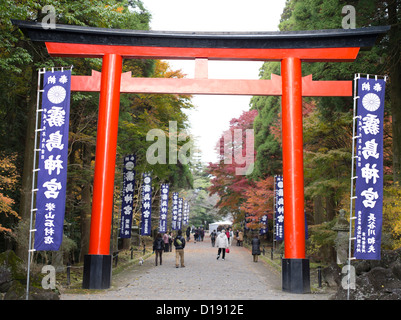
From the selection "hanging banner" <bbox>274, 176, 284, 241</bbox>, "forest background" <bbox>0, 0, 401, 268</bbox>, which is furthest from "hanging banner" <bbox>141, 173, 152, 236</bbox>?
"hanging banner" <bbox>274, 176, 284, 241</bbox>

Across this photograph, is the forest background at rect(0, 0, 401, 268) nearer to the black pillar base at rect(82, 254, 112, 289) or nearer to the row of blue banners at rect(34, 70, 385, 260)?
the row of blue banners at rect(34, 70, 385, 260)

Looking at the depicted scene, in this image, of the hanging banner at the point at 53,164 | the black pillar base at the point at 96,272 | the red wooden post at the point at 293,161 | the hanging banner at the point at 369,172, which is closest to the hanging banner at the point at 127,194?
the black pillar base at the point at 96,272

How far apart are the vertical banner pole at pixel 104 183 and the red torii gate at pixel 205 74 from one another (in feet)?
0.08

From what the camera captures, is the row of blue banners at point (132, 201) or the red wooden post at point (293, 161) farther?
the row of blue banners at point (132, 201)

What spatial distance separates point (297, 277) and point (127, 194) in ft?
29.6

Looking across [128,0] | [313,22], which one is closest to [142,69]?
[128,0]

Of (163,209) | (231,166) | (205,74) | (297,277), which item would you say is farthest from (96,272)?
(231,166)

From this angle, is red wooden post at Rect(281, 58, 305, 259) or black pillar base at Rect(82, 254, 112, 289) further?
red wooden post at Rect(281, 58, 305, 259)

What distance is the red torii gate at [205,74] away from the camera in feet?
33.9

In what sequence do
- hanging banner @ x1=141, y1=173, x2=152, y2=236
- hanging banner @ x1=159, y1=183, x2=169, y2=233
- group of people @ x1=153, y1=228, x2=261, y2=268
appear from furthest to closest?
hanging banner @ x1=159, y1=183, x2=169, y2=233 < hanging banner @ x1=141, y1=173, x2=152, y2=236 < group of people @ x1=153, y1=228, x2=261, y2=268

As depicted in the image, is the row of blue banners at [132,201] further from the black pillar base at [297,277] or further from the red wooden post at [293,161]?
the black pillar base at [297,277]

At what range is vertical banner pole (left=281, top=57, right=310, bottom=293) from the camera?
9.99 m

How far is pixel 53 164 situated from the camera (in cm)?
906

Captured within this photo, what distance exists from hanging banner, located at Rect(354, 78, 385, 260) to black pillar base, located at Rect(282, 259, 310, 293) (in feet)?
5.34
